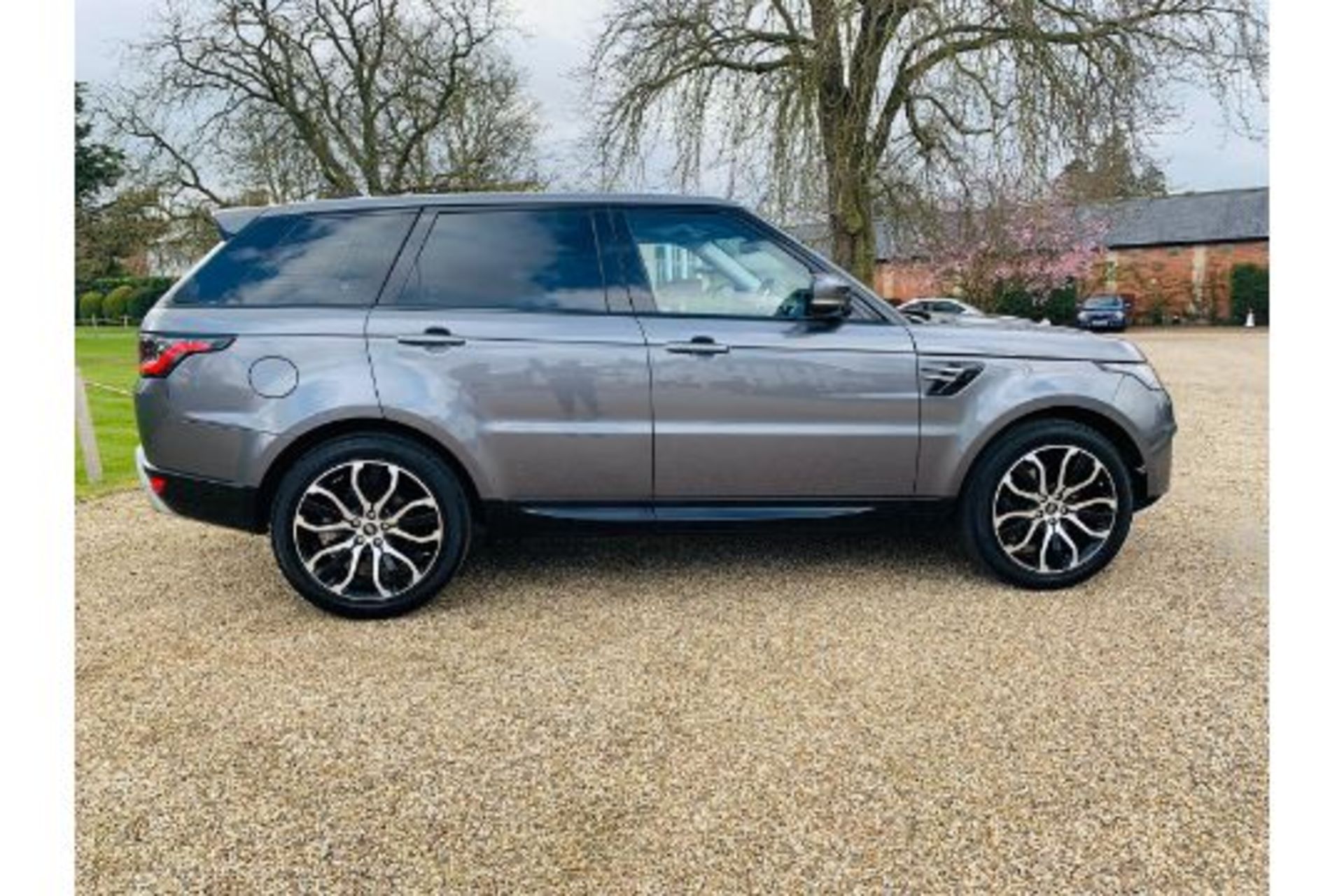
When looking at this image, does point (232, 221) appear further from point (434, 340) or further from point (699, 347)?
point (699, 347)

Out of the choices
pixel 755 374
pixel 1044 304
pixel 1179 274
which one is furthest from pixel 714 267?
pixel 1179 274

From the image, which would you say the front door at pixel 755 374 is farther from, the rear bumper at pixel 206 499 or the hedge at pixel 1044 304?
the hedge at pixel 1044 304

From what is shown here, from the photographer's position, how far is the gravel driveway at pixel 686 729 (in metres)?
2.30

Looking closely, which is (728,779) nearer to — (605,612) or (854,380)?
(605,612)

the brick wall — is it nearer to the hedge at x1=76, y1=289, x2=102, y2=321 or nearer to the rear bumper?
the hedge at x1=76, y1=289, x2=102, y2=321

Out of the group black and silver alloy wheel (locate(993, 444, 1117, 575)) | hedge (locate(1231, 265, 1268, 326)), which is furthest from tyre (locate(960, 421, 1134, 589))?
hedge (locate(1231, 265, 1268, 326))

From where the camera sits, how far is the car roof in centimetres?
399

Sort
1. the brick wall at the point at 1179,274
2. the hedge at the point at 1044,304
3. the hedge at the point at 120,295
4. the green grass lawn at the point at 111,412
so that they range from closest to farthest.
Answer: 1. the green grass lawn at the point at 111,412
2. the hedge at the point at 1044,304
3. the hedge at the point at 120,295
4. the brick wall at the point at 1179,274

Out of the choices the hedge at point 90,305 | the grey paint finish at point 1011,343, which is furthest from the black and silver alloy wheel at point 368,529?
the hedge at point 90,305

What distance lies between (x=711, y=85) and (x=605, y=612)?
871 cm

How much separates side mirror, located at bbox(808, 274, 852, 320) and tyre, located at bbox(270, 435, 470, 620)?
170 centimetres

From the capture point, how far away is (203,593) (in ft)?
14.3

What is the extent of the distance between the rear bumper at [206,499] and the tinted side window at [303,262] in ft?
2.44

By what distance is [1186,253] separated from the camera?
4447 cm
